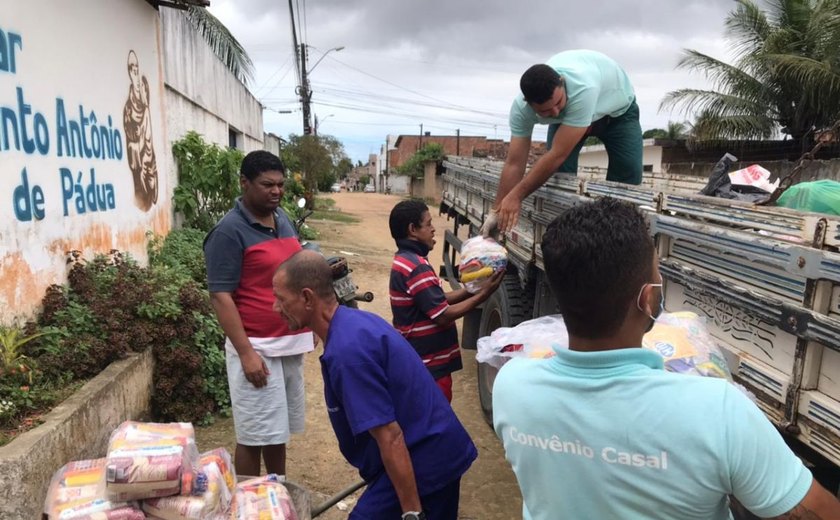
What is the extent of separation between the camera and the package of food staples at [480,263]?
289 centimetres

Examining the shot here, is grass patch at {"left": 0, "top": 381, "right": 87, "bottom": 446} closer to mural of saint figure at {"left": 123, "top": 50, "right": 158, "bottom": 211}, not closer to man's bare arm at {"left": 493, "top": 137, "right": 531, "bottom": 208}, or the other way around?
man's bare arm at {"left": 493, "top": 137, "right": 531, "bottom": 208}

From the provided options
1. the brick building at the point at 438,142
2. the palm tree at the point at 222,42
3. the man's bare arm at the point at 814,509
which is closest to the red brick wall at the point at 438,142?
the brick building at the point at 438,142

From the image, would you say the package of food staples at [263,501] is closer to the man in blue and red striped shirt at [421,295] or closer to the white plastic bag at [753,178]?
the man in blue and red striped shirt at [421,295]

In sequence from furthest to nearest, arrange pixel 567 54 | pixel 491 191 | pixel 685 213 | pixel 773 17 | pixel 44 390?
pixel 773 17 < pixel 491 191 < pixel 567 54 < pixel 44 390 < pixel 685 213

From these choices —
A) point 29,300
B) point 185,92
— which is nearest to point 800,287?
point 29,300

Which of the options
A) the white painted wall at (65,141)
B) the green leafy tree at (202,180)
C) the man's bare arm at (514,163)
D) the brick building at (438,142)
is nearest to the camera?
the white painted wall at (65,141)

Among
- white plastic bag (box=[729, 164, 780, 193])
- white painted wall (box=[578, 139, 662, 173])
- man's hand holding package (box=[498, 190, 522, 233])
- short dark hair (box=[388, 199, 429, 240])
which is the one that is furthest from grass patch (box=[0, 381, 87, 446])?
white painted wall (box=[578, 139, 662, 173])

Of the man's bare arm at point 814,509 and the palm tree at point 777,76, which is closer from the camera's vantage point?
the man's bare arm at point 814,509

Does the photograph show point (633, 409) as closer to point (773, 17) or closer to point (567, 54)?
point (567, 54)

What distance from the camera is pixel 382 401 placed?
1.84 meters

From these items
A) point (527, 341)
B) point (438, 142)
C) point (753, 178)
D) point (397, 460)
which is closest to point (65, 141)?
point (397, 460)

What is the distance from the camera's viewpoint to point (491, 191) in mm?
4781

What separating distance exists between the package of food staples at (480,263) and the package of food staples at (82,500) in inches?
67.7

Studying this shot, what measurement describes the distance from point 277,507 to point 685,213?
1.96 m
